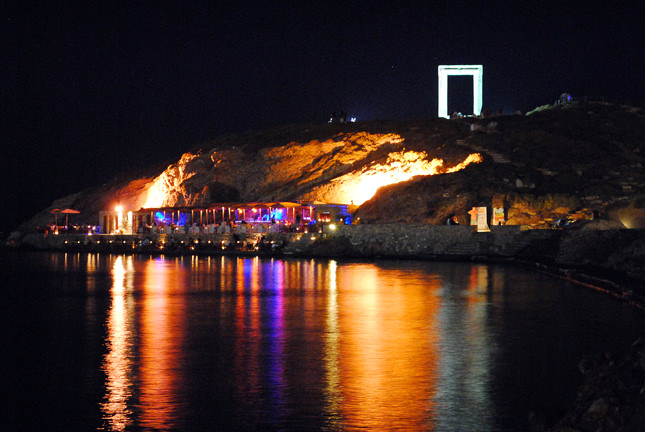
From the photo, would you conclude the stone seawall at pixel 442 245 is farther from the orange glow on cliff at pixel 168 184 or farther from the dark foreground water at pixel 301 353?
the orange glow on cliff at pixel 168 184

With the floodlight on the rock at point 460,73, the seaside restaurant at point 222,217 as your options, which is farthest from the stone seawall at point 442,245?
the floodlight on the rock at point 460,73

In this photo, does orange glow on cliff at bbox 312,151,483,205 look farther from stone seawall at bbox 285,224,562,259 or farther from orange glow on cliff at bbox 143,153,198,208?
orange glow on cliff at bbox 143,153,198,208

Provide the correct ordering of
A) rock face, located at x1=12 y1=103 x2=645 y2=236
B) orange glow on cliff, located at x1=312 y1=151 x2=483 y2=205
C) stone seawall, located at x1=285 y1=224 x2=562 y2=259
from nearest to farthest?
stone seawall, located at x1=285 y1=224 x2=562 y2=259, rock face, located at x1=12 y1=103 x2=645 y2=236, orange glow on cliff, located at x1=312 y1=151 x2=483 y2=205

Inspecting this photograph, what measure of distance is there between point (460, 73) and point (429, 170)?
792 inches

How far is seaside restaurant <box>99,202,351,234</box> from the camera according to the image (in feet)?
185

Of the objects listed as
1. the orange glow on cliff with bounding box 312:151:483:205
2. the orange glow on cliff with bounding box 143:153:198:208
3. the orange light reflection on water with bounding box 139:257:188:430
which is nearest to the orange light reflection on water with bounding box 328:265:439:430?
the orange light reflection on water with bounding box 139:257:188:430

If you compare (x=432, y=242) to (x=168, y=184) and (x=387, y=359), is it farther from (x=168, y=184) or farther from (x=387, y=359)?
(x=168, y=184)

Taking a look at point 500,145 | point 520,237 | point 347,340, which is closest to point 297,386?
point 347,340

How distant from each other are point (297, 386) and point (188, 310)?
10016mm

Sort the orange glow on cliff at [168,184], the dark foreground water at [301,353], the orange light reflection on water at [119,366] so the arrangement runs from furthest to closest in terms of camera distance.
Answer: the orange glow on cliff at [168,184]
the dark foreground water at [301,353]
the orange light reflection on water at [119,366]

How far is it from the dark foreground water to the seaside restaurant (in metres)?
28.3

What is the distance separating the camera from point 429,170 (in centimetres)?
6162

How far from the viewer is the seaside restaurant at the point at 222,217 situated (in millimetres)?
56406

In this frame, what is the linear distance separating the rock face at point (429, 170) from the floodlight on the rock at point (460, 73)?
5846mm
